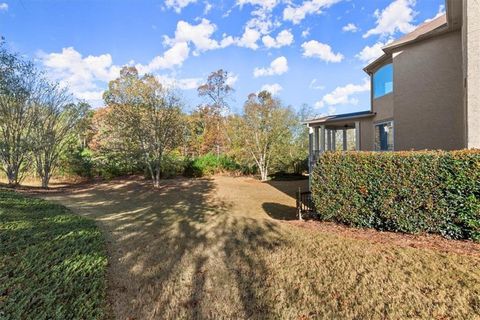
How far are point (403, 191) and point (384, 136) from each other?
714cm

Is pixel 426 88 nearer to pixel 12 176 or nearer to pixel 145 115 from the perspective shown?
pixel 145 115

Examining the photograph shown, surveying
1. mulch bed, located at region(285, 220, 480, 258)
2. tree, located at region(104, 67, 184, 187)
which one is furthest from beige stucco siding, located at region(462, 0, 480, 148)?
tree, located at region(104, 67, 184, 187)

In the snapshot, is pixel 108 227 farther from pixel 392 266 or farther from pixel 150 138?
pixel 150 138

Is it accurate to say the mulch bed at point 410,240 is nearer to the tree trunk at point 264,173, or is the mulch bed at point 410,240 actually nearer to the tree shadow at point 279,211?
the tree shadow at point 279,211

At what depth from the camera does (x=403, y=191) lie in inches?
191

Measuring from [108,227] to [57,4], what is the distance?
776cm

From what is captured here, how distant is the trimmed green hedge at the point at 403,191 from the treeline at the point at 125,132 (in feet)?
39.4

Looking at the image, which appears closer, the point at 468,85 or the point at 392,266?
the point at 392,266

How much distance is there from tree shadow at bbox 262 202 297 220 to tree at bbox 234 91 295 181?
9.54 meters

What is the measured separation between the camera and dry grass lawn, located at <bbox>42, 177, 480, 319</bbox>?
9.50ft

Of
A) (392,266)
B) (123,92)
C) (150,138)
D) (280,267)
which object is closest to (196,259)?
(280,267)

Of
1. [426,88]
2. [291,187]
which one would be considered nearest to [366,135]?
[426,88]

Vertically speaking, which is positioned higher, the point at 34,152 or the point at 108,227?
the point at 34,152

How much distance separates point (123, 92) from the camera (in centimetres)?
1523
